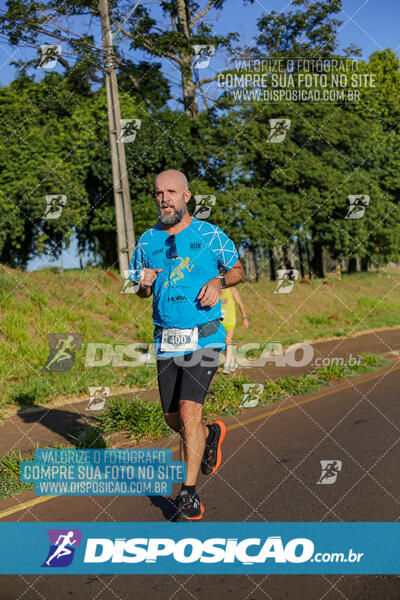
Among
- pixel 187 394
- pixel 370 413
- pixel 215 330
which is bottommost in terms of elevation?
pixel 370 413

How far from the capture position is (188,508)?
14.4 ft

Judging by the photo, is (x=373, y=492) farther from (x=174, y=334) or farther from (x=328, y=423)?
(x=328, y=423)

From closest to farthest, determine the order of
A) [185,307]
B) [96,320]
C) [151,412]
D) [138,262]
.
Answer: [185,307] → [138,262] → [151,412] → [96,320]

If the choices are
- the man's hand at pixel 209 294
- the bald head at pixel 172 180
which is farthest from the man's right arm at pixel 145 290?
the bald head at pixel 172 180

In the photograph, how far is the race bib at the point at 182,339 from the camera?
4.52 metres

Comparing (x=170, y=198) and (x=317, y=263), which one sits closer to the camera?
(x=170, y=198)

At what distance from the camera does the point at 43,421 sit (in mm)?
7703

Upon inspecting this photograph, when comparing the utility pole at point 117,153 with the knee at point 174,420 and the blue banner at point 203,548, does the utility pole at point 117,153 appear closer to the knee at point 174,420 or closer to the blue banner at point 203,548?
the knee at point 174,420

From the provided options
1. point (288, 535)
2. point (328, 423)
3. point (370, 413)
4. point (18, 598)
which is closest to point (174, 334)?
point (288, 535)

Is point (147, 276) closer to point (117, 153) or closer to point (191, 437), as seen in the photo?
point (191, 437)

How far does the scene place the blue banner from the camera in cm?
378

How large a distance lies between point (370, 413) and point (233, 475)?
3.02 meters

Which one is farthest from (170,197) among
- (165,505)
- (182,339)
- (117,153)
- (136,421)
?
(117,153)

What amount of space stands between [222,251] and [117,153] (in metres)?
12.3
